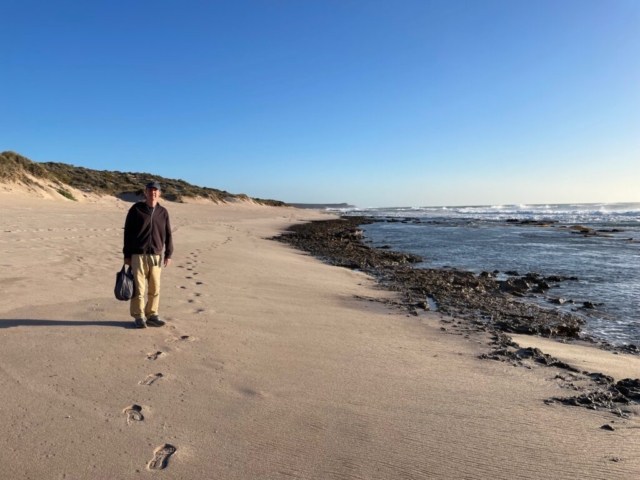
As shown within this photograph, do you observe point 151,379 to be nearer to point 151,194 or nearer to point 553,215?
point 151,194

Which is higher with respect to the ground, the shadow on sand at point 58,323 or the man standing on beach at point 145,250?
the man standing on beach at point 145,250

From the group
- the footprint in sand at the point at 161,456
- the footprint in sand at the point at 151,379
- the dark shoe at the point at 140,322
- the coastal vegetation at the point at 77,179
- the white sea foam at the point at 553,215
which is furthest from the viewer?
the white sea foam at the point at 553,215

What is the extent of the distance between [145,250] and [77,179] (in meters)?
37.9

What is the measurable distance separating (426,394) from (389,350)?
3.89 ft

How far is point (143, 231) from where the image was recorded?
474 centimetres

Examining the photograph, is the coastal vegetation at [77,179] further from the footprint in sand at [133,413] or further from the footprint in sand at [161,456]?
the footprint in sand at [161,456]

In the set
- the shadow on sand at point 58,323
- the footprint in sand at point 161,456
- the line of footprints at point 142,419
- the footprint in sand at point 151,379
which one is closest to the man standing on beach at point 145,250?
the shadow on sand at point 58,323

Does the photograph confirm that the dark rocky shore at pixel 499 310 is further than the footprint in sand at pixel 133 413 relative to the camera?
Yes

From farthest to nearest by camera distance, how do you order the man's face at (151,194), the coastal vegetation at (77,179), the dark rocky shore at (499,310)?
1. the coastal vegetation at (77,179)
2. the man's face at (151,194)
3. the dark rocky shore at (499,310)

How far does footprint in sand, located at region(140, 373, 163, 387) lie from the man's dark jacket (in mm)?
1685

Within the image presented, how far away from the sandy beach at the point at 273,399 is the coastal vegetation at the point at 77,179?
22.7 meters

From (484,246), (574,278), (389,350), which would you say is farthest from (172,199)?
(389,350)

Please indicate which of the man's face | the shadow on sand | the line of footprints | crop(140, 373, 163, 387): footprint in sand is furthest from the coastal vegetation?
crop(140, 373, 163, 387): footprint in sand

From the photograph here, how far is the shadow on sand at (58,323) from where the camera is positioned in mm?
4559
